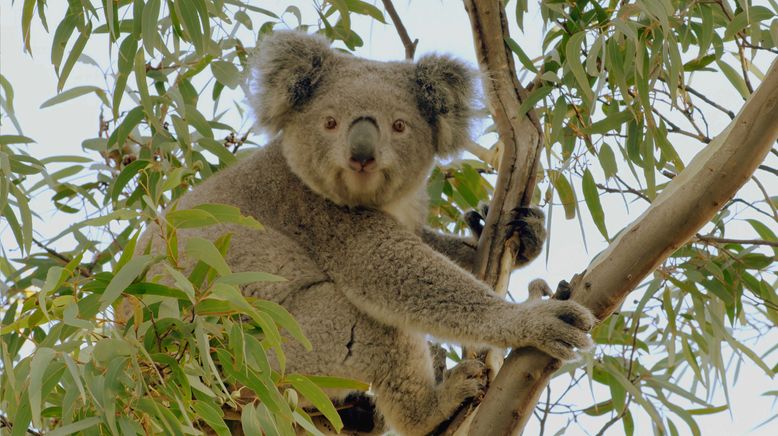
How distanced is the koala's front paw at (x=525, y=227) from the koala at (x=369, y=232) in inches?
0.5

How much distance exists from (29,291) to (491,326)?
→ 5.73 ft

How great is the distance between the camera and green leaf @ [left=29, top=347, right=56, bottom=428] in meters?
1.79

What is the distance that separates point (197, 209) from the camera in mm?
2229

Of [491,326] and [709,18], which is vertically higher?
[709,18]

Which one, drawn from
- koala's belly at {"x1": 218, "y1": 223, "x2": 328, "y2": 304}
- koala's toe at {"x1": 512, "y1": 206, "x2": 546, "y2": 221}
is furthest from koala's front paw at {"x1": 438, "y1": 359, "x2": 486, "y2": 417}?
Result: koala's belly at {"x1": 218, "y1": 223, "x2": 328, "y2": 304}

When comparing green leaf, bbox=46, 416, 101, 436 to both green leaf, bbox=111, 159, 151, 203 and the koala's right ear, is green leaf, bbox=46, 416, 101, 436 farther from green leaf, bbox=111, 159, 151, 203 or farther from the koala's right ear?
the koala's right ear

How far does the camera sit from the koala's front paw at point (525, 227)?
3.09 meters

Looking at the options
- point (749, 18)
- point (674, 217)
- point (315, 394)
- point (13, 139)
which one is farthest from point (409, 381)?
point (749, 18)

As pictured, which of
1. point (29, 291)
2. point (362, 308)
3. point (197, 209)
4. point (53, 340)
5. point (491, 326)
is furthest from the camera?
point (29, 291)

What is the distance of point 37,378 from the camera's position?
1807 mm

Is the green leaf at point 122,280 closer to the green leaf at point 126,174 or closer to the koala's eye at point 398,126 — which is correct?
the green leaf at point 126,174

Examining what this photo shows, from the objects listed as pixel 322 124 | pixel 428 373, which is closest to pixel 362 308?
pixel 428 373

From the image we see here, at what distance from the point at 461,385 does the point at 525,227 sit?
0.56 metres

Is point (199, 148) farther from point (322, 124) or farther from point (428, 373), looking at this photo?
point (428, 373)
